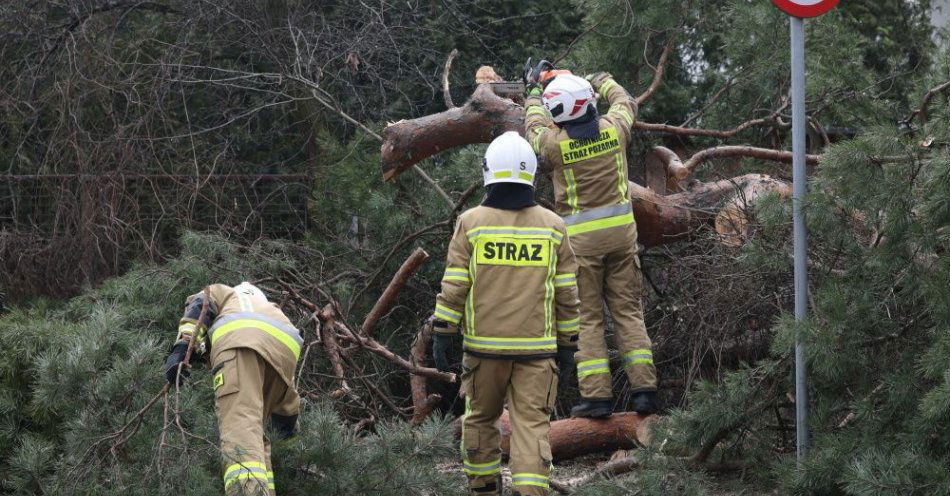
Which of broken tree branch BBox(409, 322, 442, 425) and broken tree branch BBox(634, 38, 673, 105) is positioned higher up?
broken tree branch BBox(634, 38, 673, 105)

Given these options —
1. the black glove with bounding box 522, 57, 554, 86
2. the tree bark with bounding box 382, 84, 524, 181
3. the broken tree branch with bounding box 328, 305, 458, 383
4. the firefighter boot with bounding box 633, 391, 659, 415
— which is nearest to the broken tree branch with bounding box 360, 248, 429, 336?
the broken tree branch with bounding box 328, 305, 458, 383

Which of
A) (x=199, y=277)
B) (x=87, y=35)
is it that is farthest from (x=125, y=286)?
(x=87, y=35)

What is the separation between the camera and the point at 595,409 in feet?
19.0

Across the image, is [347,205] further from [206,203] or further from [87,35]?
[87,35]

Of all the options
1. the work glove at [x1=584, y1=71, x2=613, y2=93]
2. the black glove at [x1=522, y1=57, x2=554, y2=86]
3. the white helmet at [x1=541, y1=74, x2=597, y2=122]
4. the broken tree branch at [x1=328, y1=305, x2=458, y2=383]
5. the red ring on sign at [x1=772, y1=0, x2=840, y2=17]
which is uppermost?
the red ring on sign at [x1=772, y1=0, x2=840, y2=17]

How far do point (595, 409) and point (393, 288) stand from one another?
1486 mm

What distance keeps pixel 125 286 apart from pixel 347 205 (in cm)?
172

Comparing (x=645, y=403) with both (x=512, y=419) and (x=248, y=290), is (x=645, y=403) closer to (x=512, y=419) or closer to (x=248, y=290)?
(x=512, y=419)

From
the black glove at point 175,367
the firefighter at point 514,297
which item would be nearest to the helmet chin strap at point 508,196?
the firefighter at point 514,297

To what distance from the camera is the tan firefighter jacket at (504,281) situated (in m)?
4.87

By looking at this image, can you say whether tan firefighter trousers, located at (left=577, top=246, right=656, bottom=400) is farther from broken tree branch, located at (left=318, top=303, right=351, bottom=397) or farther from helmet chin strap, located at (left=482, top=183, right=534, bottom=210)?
broken tree branch, located at (left=318, top=303, right=351, bottom=397)

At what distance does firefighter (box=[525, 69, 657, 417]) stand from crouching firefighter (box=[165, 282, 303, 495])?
1.72m

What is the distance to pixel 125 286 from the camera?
250 inches

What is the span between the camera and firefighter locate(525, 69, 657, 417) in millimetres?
5789
